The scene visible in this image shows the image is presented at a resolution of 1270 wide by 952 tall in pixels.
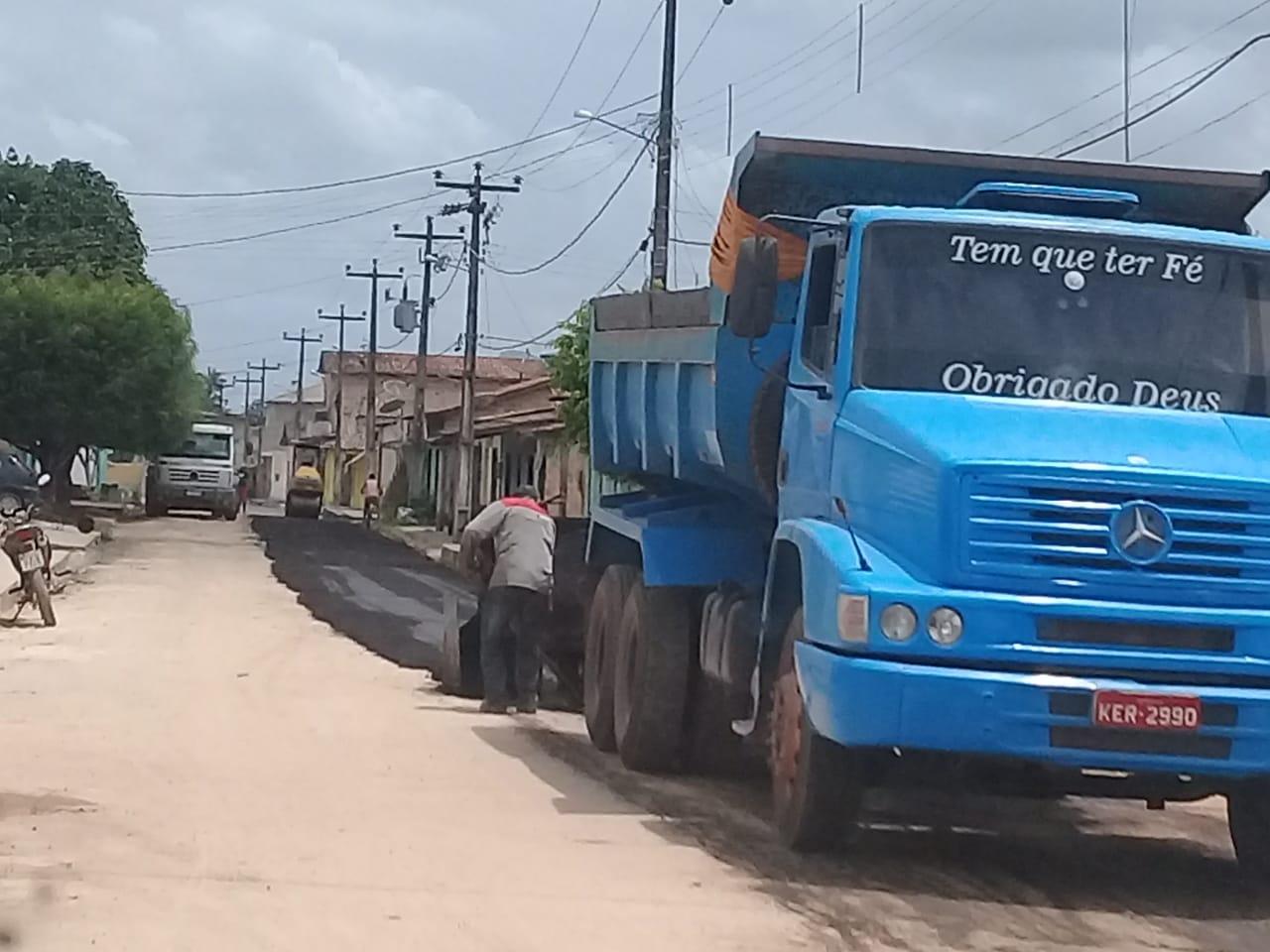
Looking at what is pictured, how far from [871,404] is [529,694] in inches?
290

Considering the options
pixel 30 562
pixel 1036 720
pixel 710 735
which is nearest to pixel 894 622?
pixel 1036 720

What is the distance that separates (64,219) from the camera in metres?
71.4

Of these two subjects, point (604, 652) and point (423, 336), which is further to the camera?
point (423, 336)

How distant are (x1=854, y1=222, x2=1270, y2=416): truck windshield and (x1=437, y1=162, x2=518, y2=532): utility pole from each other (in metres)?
41.0

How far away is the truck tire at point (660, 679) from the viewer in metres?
13.1

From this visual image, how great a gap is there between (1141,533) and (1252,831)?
82.0 inches

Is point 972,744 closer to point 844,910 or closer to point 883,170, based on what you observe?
point 844,910

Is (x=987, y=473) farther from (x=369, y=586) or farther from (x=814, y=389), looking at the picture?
(x=369, y=586)

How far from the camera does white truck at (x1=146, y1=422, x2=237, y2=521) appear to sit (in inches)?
2215

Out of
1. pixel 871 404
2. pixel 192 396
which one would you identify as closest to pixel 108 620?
pixel 871 404

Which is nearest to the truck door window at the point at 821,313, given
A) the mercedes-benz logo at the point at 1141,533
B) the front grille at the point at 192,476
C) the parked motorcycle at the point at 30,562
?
the mercedes-benz logo at the point at 1141,533

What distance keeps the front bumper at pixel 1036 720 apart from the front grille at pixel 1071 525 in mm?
436

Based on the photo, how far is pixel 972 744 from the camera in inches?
355

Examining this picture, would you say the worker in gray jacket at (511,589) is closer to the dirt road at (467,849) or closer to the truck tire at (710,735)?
the dirt road at (467,849)
